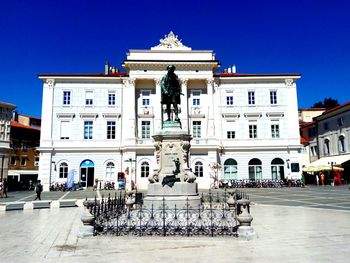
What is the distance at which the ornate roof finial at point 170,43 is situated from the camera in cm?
4591

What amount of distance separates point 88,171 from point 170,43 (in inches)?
815

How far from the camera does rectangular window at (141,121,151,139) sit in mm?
44219

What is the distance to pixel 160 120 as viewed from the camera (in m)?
43.2

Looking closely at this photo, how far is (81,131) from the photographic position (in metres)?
44.0

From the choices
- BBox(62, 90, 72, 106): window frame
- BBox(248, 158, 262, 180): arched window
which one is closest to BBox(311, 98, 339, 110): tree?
BBox(248, 158, 262, 180): arched window

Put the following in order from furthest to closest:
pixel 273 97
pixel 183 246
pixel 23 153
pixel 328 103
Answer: pixel 328 103 < pixel 23 153 < pixel 273 97 < pixel 183 246

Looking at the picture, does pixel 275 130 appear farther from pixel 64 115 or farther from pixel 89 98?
pixel 64 115

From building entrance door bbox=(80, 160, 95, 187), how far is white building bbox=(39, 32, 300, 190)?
13cm

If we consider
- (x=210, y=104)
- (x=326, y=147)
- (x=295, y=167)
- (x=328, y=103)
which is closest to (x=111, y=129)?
(x=210, y=104)

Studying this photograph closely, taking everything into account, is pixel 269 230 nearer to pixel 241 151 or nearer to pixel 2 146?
pixel 241 151

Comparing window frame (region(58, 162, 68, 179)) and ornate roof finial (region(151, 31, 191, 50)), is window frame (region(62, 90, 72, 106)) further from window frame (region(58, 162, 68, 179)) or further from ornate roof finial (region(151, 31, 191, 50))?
ornate roof finial (region(151, 31, 191, 50))

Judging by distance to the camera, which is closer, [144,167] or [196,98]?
[144,167]

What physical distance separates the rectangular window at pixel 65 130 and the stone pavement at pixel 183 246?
33.1 meters

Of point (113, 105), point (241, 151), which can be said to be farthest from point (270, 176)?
point (113, 105)
